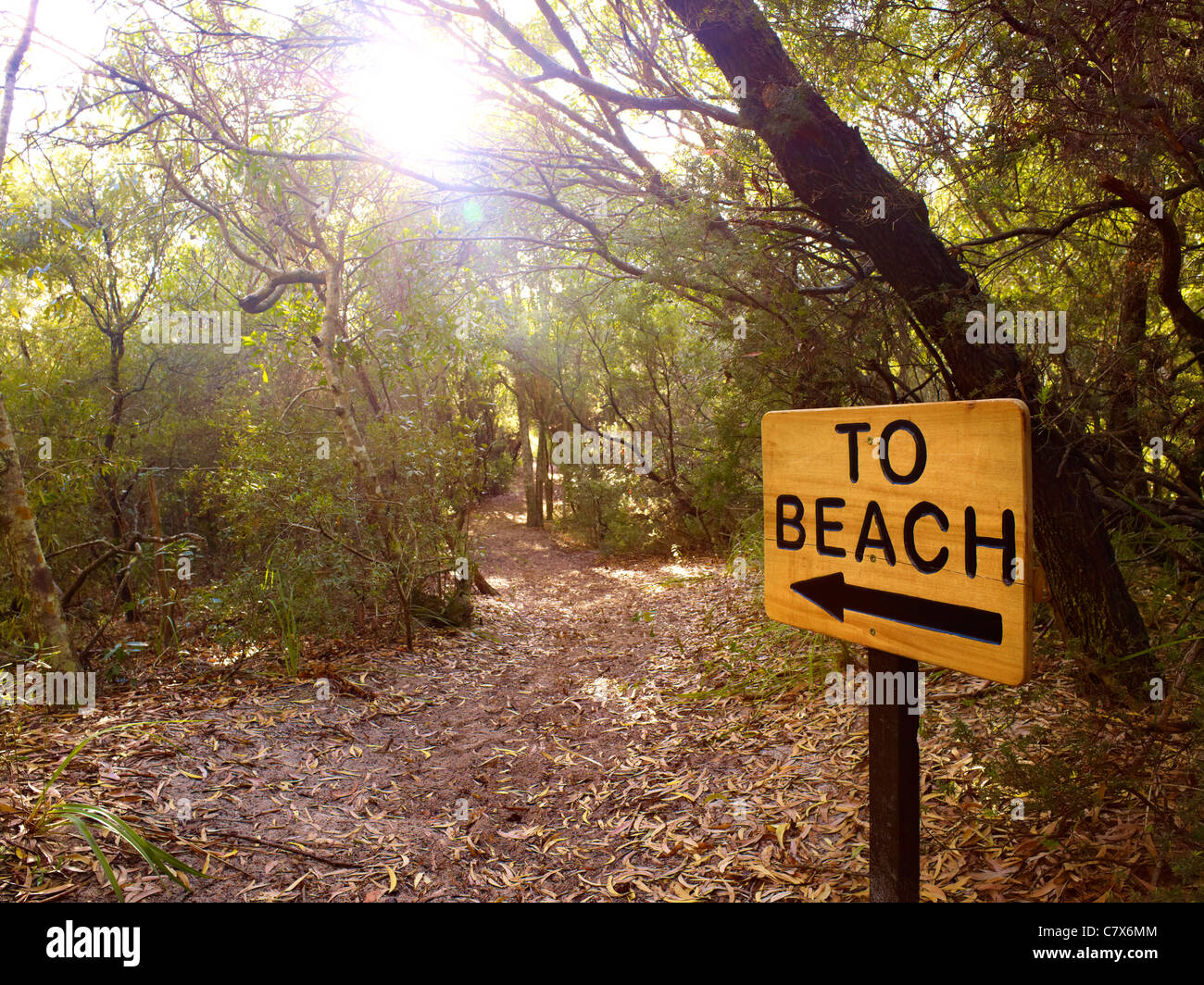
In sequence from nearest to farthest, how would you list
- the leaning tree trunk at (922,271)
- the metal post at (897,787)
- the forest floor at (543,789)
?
the metal post at (897,787)
the forest floor at (543,789)
the leaning tree trunk at (922,271)

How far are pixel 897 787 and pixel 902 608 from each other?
17.7 inches

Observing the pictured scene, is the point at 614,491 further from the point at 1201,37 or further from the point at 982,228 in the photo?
the point at 1201,37

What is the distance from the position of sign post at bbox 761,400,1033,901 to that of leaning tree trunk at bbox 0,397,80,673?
4462 mm

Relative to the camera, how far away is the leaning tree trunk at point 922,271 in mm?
3285

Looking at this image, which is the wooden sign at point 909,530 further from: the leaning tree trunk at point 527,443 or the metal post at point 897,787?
the leaning tree trunk at point 527,443

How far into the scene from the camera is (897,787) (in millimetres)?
1743

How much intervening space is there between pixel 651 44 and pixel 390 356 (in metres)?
4.02

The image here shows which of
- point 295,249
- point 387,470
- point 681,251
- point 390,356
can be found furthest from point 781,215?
Answer: point 295,249

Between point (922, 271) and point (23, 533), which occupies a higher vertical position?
point (922, 271)

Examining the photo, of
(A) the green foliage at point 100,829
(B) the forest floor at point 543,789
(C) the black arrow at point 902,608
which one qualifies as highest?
(C) the black arrow at point 902,608

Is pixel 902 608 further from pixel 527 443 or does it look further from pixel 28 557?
pixel 527 443

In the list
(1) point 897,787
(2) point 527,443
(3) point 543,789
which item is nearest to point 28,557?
(3) point 543,789

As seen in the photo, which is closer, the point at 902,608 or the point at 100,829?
the point at 902,608

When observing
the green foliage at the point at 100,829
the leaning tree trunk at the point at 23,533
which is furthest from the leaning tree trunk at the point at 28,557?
the green foliage at the point at 100,829
